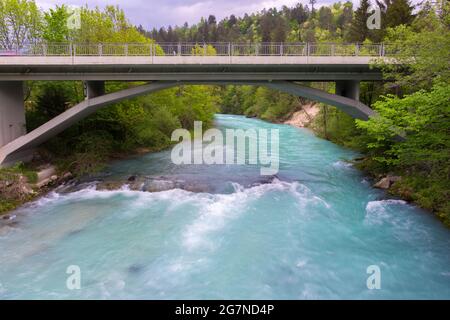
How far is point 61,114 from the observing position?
1516cm

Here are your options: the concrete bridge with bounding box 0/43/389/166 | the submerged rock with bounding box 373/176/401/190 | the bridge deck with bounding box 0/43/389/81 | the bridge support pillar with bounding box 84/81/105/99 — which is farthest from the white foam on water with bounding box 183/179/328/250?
the bridge support pillar with bounding box 84/81/105/99

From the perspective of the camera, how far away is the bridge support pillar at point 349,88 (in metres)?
15.9

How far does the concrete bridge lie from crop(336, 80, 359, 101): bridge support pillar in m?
0.05

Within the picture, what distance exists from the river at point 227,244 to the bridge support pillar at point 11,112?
390cm

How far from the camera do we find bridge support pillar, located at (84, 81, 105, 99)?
15.5 metres

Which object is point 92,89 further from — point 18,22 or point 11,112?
point 18,22

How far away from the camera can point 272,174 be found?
1692cm

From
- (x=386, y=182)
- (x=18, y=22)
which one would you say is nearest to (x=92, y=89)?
(x=18, y=22)

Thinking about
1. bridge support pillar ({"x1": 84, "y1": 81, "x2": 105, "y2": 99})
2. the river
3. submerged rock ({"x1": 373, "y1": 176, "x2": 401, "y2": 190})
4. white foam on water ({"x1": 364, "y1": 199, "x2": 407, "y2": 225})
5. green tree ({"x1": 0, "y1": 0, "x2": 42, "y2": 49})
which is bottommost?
the river

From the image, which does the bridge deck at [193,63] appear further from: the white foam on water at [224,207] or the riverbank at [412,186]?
the white foam on water at [224,207]

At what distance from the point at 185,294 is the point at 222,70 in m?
10.4

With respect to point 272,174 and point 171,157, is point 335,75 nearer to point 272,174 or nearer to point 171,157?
point 272,174

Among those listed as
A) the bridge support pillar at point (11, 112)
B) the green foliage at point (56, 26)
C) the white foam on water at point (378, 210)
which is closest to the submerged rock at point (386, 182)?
the white foam on water at point (378, 210)

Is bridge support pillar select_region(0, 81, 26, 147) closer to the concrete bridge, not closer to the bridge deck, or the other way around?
the concrete bridge
